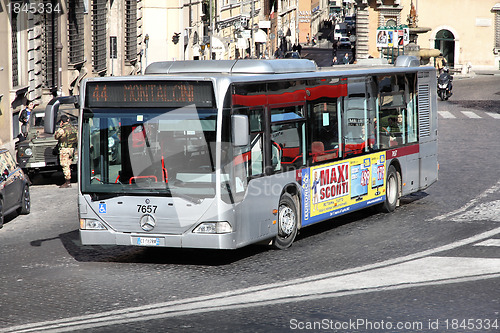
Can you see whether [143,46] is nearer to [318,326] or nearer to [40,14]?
[40,14]

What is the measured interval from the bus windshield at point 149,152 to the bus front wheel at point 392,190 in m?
5.99

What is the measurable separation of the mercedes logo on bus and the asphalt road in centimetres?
58

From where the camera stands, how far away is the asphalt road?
9773 millimetres

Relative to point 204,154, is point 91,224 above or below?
below

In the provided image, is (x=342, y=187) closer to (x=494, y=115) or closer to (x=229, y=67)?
(x=229, y=67)

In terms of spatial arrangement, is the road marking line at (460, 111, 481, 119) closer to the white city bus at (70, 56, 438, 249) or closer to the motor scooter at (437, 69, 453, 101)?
the motor scooter at (437, 69, 453, 101)

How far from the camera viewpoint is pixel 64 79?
36531 mm

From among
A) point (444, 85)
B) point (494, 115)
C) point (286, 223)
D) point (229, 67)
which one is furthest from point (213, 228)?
point (444, 85)

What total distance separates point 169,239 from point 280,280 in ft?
5.37

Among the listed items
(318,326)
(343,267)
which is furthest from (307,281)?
(318,326)

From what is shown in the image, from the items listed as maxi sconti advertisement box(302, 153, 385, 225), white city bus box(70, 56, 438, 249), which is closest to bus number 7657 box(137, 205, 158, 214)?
white city bus box(70, 56, 438, 249)

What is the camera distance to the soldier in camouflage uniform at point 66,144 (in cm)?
2152

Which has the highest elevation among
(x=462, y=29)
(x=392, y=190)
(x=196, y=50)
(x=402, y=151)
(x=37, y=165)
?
(x=462, y=29)

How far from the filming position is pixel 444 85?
159 feet
